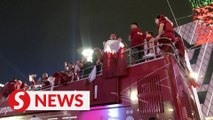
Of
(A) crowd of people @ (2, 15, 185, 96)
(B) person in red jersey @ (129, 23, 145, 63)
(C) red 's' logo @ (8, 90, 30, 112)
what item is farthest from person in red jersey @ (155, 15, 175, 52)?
(C) red 's' logo @ (8, 90, 30, 112)

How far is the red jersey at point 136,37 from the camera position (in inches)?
284

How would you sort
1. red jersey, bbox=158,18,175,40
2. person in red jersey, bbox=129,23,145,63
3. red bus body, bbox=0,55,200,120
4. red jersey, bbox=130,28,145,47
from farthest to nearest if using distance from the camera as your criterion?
red jersey, bbox=130,28,145,47, person in red jersey, bbox=129,23,145,63, red jersey, bbox=158,18,175,40, red bus body, bbox=0,55,200,120

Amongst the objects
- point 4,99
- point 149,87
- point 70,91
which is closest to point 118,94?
point 149,87

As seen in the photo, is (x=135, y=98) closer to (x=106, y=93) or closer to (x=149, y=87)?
(x=149, y=87)

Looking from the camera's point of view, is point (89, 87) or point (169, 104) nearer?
point (169, 104)

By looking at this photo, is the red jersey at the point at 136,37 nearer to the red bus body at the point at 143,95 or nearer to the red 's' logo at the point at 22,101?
the red bus body at the point at 143,95

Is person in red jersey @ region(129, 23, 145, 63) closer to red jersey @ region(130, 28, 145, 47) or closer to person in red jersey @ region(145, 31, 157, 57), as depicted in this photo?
red jersey @ region(130, 28, 145, 47)

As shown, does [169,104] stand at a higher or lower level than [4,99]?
lower

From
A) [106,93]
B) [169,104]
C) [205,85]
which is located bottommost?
[169,104]

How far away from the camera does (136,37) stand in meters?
7.27

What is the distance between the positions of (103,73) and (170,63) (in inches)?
79.0

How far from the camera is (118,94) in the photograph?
6457mm

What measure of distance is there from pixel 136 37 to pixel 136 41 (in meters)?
0.13

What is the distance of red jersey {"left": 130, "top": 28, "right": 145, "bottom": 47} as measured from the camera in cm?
723
